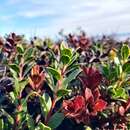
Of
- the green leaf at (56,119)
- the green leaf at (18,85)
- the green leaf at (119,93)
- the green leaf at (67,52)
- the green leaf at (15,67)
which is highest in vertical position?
the green leaf at (67,52)

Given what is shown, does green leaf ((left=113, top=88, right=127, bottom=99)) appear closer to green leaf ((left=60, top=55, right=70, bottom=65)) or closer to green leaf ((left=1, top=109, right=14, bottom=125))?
green leaf ((left=60, top=55, right=70, bottom=65))

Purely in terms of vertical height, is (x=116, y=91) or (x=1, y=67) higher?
(x=1, y=67)

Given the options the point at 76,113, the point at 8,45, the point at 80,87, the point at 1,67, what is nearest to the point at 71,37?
the point at 8,45

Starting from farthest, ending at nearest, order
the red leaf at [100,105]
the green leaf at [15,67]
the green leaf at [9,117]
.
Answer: the green leaf at [15,67] → the green leaf at [9,117] → the red leaf at [100,105]

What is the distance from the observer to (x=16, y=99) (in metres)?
1.87

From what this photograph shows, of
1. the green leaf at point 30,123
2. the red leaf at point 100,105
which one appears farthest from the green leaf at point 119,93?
the green leaf at point 30,123

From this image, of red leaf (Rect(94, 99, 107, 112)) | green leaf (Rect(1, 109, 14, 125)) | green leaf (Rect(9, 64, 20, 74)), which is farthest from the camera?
green leaf (Rect(9, 64, 20, 74))

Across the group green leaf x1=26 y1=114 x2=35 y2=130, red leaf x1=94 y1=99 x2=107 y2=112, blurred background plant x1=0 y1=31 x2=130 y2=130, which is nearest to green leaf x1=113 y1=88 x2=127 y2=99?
blurred background plant x1=0 y1=31 x2=130 y2=130

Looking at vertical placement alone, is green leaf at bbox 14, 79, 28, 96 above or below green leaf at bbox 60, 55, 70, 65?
below

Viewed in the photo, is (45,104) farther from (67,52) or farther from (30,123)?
(67,52)

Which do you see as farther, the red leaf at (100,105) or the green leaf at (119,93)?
the green leaf at (119,93)

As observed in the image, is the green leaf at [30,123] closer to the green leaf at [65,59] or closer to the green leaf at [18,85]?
the green leaf at [18,85]

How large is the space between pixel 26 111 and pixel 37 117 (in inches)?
2.4

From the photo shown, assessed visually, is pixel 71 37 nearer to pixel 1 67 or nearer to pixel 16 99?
pixel 1 67
